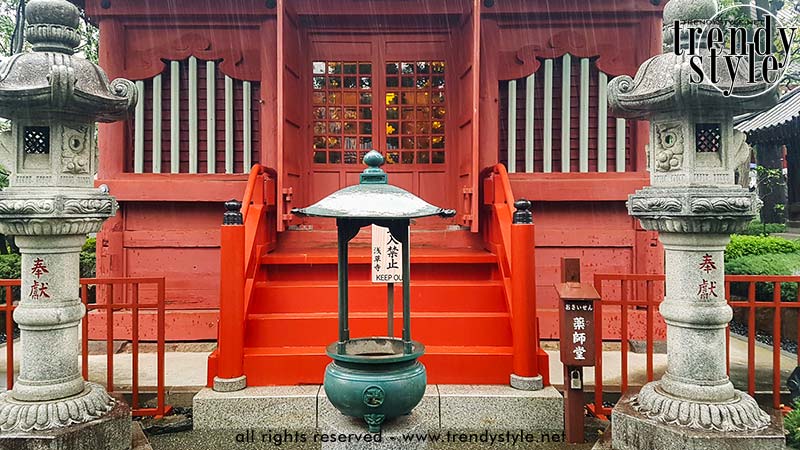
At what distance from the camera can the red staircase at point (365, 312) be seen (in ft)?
17.2

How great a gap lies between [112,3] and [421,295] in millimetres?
5610

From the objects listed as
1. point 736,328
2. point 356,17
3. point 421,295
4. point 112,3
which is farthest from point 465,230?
point 112,3

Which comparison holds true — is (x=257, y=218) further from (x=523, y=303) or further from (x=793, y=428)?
(x=793, y=428)

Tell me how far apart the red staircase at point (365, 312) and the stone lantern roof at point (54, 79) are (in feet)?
6.08

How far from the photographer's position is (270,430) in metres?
4.88

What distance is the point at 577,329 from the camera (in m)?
4.64

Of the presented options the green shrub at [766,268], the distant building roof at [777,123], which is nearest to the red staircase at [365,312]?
the green shrub at [766,268]

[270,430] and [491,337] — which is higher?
[491,337]

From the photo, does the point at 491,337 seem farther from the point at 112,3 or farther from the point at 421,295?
the point at 112,3

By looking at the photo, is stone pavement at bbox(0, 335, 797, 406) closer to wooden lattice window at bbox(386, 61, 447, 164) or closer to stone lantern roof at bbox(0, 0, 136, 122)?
stone lantern roof at bbox(0, 0, 136, 122)

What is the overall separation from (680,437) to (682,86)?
2409 mm

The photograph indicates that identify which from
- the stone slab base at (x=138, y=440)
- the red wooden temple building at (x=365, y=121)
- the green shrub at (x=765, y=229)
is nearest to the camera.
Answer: the stone slab base at (x=138, y=440)

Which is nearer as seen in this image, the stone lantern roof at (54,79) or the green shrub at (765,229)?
the stone lantern roof at (54,79)

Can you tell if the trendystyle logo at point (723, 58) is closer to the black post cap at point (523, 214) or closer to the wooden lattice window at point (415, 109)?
the black post cap at point (523, 214)
